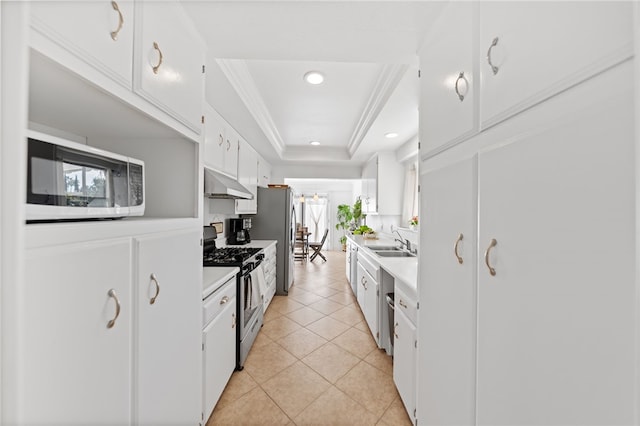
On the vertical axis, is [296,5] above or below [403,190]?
above

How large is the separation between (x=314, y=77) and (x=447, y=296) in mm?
2200

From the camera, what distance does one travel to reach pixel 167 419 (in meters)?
1.13

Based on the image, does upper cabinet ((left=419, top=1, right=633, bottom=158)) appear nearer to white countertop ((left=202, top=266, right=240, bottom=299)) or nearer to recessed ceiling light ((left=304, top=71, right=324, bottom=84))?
recessed ceiling light ((left=304, top=71, right=324, bottom=84))

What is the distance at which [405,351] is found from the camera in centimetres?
172

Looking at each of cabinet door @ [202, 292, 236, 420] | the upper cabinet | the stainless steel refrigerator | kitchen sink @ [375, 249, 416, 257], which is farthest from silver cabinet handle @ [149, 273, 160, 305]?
the stainless steel refrigerator

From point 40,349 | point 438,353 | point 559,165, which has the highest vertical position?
point 559,165

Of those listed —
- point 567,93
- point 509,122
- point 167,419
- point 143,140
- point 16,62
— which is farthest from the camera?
point 143,140

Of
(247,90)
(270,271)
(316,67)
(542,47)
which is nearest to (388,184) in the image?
(270,271)

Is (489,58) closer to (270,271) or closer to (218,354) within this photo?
(218,354)

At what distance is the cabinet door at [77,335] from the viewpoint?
593 millimetres

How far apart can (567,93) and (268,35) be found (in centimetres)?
139

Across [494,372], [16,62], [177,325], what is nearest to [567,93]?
[494,372]

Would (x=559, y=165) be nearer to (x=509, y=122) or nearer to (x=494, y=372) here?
(x=509, y=122)

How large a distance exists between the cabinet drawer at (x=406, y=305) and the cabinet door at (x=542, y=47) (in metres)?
1.14
